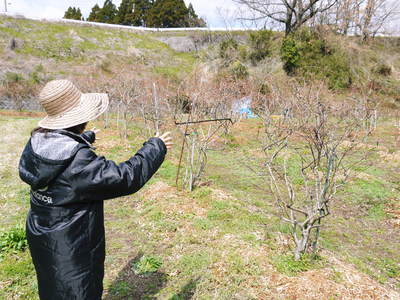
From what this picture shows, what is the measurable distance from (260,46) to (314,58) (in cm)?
488

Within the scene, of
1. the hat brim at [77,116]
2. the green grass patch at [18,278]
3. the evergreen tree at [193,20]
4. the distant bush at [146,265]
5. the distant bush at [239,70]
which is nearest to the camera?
the hat brim at [77,116]

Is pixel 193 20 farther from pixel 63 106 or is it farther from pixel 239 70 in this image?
pixel 63 106

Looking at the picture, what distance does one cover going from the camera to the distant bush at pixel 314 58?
23.4 meters

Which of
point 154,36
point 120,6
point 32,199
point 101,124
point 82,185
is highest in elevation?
point 120,6

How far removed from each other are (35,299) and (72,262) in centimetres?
199

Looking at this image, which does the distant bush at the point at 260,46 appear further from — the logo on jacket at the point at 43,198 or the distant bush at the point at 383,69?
the logo on jacket at the point at 43,198

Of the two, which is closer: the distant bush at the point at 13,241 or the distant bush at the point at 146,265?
the distant bush at the point at 146,265

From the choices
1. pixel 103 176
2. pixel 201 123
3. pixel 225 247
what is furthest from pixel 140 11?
pixel 103 176

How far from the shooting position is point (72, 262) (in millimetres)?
1812

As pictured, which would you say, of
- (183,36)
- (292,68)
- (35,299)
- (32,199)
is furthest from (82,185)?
(183,36)

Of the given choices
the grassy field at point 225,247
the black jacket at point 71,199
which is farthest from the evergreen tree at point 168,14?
the black jacket at point 71,199

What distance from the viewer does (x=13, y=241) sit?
4.03 metres

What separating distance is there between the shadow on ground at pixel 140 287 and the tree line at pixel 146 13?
151 ft

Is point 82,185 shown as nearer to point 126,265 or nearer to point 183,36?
point 126,265
